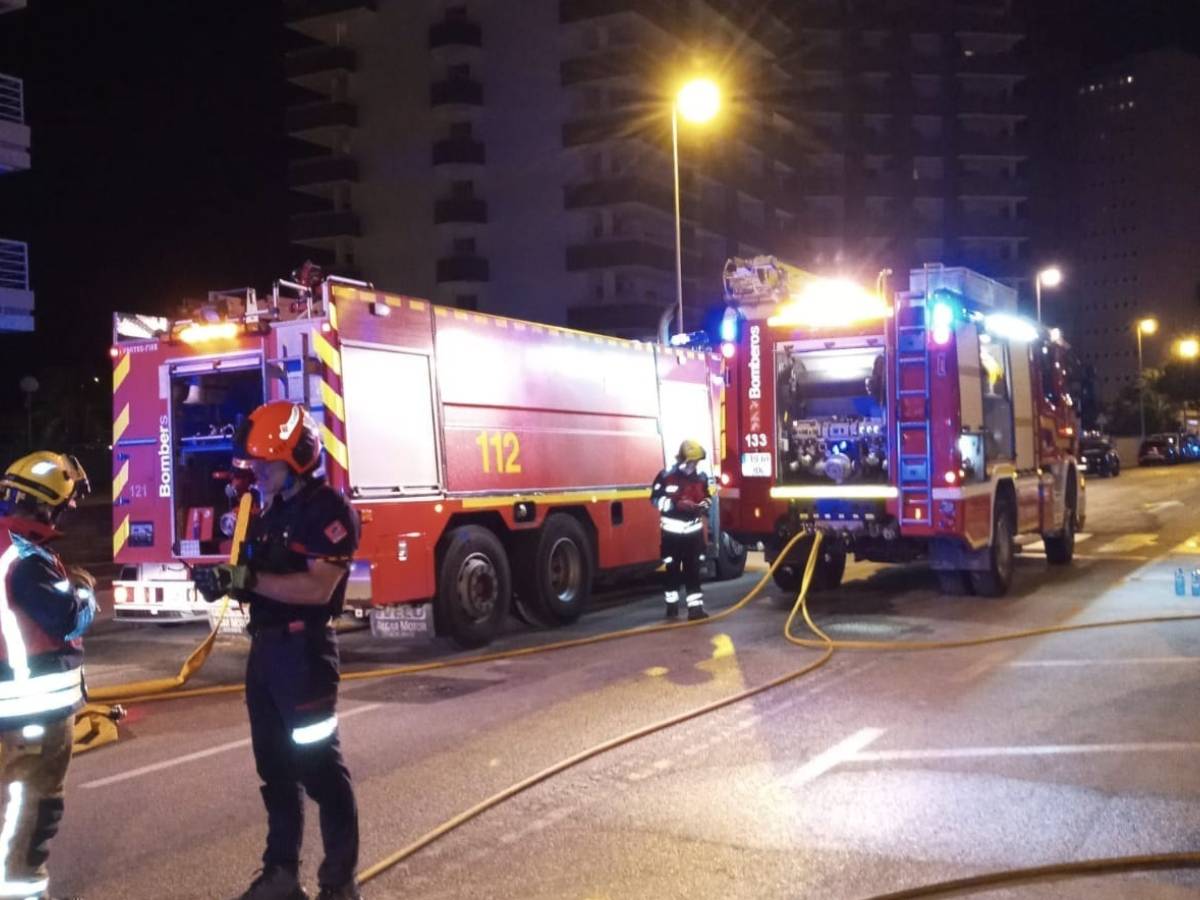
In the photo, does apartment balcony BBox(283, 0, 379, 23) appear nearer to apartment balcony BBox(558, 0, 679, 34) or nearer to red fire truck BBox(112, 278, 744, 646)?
apartment balcony BBox(558, 0, 679, 34)

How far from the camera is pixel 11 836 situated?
4.07 m

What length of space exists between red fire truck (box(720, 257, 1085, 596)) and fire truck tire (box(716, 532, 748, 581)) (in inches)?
72.3

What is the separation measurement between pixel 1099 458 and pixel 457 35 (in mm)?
32544

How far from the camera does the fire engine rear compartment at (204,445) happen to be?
10078 mm

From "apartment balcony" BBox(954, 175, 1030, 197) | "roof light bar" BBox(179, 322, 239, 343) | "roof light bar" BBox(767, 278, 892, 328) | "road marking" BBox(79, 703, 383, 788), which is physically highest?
"apartment balcony" BBox(954, 175, 1030, 197)

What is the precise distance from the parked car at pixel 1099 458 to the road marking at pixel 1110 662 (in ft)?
118

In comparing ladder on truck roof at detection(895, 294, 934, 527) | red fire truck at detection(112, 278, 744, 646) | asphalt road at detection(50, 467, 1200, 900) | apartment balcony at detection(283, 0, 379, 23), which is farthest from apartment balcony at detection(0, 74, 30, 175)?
apartment balcony at detection(283, 0, 379, 23)

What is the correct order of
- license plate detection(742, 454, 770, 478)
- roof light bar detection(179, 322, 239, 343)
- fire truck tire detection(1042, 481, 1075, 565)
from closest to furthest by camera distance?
1. roof light bar detection(179, 322, 239, 343)
2. license plate detection(742, 454, 770, 478)
3. fire truck tire detection(1042, 481, 1075, 565)

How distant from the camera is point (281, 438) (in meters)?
4.21

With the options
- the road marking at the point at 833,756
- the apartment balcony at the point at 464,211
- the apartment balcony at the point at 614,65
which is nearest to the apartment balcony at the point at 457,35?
the apartment balcony at the point at 614,65

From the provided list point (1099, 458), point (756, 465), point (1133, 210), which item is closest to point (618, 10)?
point (1099, 458)

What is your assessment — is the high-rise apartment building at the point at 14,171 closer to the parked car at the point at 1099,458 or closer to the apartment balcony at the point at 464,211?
the apartment balcony at the point at 464,211

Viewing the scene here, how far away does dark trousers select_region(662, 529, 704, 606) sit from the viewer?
1140 cm

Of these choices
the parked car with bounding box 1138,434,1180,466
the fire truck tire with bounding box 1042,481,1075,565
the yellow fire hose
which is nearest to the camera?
the yellow fire hose
